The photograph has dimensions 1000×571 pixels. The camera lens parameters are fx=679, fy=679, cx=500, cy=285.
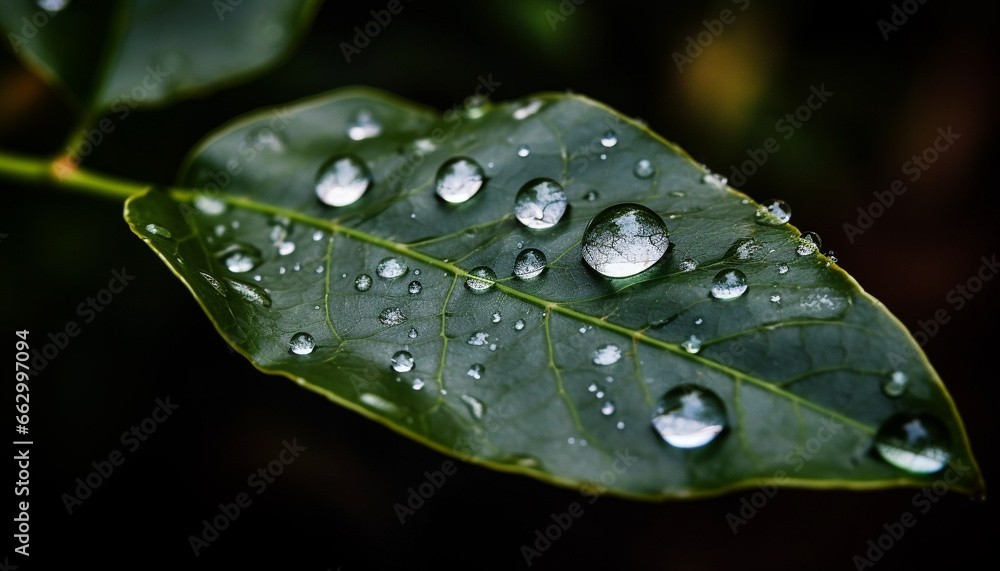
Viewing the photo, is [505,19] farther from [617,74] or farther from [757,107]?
[757,107]

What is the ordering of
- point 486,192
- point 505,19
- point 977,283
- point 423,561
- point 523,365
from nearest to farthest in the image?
1. point 523,365
2. point 486,192
3. point 505,19
4. point 423,561
5. point 977,283

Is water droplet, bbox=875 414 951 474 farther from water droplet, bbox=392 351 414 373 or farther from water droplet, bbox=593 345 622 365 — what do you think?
water droplet, bbox=392 351 414 373

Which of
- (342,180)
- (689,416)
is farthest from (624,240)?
(342,180)

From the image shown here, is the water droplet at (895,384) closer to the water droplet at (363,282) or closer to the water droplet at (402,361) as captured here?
the water droplet at (402,361)

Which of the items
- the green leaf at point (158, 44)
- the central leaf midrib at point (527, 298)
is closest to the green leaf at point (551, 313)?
the central leaf midrib at point (527, 298)

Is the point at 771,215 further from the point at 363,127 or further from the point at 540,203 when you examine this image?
the point at 363,127

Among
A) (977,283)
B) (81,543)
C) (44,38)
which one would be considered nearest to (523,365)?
(44,38)
